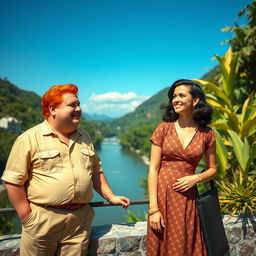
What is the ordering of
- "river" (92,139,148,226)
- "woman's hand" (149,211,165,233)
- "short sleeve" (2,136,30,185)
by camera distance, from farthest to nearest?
"river" (92,139,148,226)
"woman's hand" (149,211,165,233)
"short sleeve" (2,136,30,185)

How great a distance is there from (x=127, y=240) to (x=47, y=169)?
0.98 meters

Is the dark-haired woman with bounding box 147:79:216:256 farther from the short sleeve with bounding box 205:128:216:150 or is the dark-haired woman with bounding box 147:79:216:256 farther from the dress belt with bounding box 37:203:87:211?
the dress belt with bounding box 37:203:87:211

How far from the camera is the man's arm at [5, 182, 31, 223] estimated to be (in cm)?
149

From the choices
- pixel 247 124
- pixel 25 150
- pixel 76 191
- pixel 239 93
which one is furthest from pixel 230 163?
pixel 25 150

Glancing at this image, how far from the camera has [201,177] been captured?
1.79m

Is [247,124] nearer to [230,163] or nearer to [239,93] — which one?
[230,163]

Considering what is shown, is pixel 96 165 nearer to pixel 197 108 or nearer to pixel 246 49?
pixel 197 108

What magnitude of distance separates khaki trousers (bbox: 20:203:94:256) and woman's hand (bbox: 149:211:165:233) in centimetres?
46

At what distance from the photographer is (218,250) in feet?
5.94

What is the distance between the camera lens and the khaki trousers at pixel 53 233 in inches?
60.5

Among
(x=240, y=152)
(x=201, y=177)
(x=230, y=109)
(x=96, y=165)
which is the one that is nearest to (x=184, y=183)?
(x=201, y=177)

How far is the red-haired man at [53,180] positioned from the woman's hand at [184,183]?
59 centimetres

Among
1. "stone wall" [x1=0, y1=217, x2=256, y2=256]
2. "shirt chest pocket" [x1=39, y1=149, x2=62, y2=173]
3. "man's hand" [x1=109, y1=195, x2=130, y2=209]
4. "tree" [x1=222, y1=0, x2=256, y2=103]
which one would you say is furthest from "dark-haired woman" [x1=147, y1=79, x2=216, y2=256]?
"tree" [x1=222, y1=0, x2=256, y2=103]

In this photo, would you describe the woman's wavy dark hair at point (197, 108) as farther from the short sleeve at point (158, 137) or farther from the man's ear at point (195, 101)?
the short sleeve at point (158, 137)
